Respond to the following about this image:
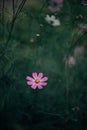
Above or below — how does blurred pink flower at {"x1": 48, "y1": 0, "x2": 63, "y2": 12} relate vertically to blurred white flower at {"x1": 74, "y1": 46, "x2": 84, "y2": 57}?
above

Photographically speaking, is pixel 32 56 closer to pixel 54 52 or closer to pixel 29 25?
pixel 54 52

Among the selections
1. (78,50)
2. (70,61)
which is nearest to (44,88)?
(70,61)

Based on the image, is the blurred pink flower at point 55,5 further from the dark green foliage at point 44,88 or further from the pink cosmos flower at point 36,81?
the pink cosmos flower at point 36,81

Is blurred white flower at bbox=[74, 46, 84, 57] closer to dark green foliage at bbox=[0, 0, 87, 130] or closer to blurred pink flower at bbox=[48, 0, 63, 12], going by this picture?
dark green foliage at bbox=[0, 0, 87, 130]

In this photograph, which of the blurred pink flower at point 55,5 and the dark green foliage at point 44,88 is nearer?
the dark green foliage at point 44,88

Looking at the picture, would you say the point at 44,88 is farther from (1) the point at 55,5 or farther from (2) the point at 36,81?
(1) the point at 55,5

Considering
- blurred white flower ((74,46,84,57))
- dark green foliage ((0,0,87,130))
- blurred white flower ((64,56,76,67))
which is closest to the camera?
dark green foliage ((0,0,87,130))

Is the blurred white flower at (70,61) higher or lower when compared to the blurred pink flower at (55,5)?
lower

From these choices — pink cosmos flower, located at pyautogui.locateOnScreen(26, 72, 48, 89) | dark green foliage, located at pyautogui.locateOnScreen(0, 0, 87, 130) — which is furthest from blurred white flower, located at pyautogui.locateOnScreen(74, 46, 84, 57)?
pink cosmos flower, located at pyautogui.locateOnScreen(26, 72, 48, 89)

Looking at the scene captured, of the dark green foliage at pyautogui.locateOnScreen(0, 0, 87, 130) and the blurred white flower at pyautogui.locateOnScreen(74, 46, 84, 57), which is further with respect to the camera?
the blurred white flower at pyautogui.locateOnScreen(74, 46, 84, 57)

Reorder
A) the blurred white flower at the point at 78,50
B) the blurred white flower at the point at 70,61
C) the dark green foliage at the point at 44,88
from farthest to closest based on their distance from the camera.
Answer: the blurred white flower at the point at 78,50, the blurred white flower at the point at 70,61, the dark green foliage at the point at 44,88

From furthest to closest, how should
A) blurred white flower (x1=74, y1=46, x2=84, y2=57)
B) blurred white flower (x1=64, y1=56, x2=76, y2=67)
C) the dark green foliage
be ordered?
blurred white flower (x1=74, y1=46, x2=84, y2=57), blurred white flower (x1=64, y1=56, x2=76, y2=67), the dark green foliage

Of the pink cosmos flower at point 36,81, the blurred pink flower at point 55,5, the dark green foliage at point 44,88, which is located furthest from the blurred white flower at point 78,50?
the pink cosmos flower at point 36,81
